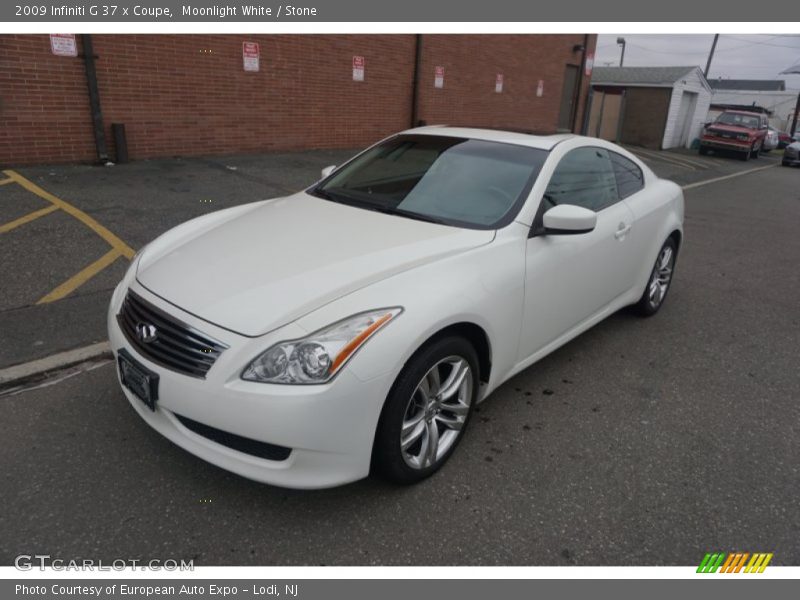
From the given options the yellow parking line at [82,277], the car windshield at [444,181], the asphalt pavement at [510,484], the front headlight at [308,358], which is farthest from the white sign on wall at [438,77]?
the front headlight at [308,358]

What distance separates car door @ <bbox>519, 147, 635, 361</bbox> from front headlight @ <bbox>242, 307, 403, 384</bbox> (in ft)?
3.91

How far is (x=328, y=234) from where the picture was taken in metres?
3.04

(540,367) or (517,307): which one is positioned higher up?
(517,307)

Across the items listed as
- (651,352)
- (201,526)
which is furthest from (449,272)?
(651,352)

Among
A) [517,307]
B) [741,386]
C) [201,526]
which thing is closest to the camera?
[201,526]

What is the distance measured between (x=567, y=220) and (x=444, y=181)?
80 centimetres

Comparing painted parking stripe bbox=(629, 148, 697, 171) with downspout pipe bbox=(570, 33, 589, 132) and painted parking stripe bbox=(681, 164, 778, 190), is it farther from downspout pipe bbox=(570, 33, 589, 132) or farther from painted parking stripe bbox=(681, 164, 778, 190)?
downspout pipe bbox=(570, 33, 589, 132)

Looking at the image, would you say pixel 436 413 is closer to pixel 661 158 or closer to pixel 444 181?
pixel 444 181

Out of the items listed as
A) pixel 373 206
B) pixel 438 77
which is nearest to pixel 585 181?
pixel 373 206

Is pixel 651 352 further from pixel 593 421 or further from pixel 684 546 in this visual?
pixel 684 546

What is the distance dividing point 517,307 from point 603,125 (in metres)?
23.0

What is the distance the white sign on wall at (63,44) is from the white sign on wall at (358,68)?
5435 mm

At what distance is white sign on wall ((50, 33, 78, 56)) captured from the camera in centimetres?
801

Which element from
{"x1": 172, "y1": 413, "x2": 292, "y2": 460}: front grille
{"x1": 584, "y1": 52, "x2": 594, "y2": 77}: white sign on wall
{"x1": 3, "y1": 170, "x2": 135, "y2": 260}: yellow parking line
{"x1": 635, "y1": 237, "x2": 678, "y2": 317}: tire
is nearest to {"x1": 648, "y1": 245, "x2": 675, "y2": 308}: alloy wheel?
{"x1": 635, "y1": 237, "x2": 678, "y2": 317}: tire
